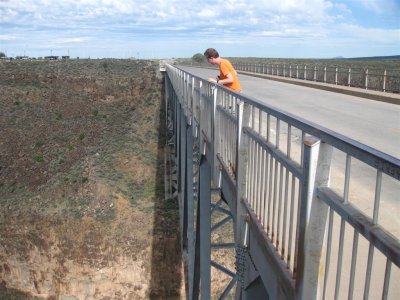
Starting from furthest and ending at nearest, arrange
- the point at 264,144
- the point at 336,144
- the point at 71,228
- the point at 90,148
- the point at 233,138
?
the point at 90,148 < the point at 71,228 < the point at 233,138 < the point at 264,144 < the point at 336,144

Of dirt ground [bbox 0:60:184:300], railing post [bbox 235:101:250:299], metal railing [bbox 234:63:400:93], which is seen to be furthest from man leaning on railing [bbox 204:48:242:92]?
dirt ground [bbox 0:60:184:300]

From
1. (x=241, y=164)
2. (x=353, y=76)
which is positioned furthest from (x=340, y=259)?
(x=353, y=76)

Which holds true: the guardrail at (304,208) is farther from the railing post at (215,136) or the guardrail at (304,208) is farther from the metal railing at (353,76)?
the metal railing at (353,76)

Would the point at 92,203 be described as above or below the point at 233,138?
below

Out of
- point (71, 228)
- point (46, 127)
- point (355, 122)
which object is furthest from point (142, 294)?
point (46, 127)

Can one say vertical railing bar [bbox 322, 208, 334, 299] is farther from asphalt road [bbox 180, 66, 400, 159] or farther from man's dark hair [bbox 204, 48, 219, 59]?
man's dark hair [bbox 204, 48, 219, 59]

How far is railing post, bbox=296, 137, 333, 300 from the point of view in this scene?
6.91ft

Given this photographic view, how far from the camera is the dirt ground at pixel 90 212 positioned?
1076 inches

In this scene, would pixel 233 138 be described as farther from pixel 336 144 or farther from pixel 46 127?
pixel 46 127

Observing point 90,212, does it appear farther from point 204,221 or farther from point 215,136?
point 215,136

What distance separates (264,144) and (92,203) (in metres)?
28.4

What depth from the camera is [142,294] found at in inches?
1055

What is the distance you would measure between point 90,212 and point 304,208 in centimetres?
2865

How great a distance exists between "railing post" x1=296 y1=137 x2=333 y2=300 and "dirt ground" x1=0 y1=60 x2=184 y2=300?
82.9 feet
